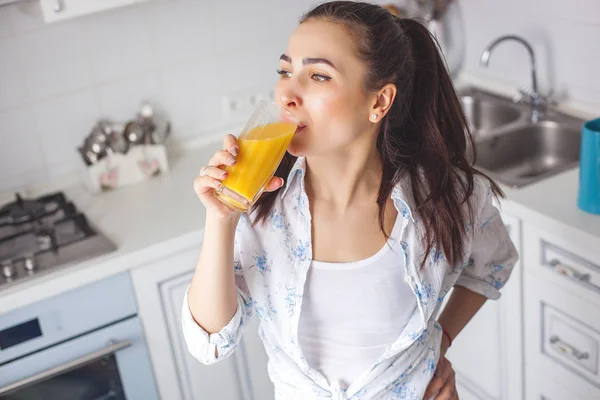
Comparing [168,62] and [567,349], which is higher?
[168,62]

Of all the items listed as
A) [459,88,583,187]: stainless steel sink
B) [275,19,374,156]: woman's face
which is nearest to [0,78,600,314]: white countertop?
[459,88,583,187]: stainless steel sink

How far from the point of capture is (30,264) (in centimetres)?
209

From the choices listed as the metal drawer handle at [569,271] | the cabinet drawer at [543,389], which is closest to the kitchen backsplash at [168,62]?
the metal drawer handle at [569,271]

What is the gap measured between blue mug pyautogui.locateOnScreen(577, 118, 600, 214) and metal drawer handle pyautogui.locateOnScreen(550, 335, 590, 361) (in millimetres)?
367

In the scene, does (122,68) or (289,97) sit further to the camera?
(122,68)

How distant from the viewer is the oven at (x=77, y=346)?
81.6 inches

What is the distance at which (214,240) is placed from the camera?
52.4 inches

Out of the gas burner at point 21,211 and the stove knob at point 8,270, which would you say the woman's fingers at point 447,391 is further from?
the gas burner at point 21,211

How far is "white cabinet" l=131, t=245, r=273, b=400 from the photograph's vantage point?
2.20m

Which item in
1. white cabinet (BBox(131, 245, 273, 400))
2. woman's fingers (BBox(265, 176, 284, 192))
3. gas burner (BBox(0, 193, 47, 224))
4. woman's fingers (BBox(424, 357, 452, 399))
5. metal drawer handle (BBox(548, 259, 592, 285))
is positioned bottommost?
white cabinet (BBox(131, 245, 273, 400))

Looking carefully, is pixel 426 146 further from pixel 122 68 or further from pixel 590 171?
pixel 122 68

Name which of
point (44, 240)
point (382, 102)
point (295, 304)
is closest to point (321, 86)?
point (382, 102)

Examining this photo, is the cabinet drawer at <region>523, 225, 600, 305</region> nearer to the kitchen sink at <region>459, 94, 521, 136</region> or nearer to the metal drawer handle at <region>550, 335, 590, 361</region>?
the metal drawer handle at <region>550, 335, 590, 361</region>

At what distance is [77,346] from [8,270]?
0.27m
